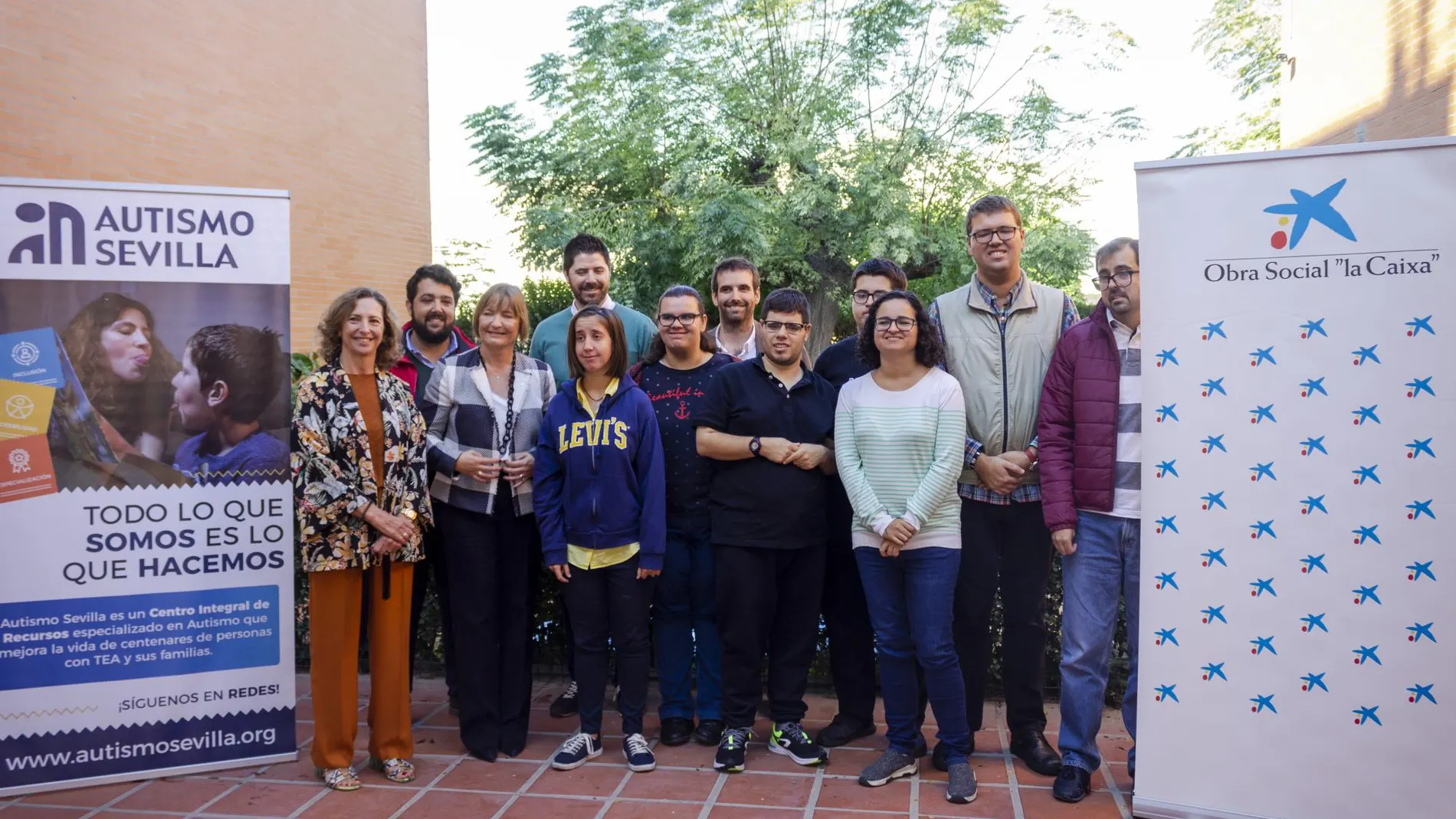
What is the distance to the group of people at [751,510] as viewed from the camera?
12.4ft

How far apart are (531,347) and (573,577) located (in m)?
1.34

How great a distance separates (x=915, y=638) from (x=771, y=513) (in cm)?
71

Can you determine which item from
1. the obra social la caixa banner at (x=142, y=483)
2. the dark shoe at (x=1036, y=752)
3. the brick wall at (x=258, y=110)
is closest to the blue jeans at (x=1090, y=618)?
the dark shoe at (x=1036, y=752)

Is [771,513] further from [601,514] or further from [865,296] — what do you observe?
[865,296]

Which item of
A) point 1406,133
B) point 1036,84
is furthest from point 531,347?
point 1036,84

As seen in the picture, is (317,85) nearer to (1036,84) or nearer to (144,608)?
(144,608)

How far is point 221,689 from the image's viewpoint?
162 inches

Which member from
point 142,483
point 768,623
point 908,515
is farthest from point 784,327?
point 142,483

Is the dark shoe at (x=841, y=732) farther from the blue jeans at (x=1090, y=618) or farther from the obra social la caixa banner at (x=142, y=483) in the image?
the obra social la caixa banner at (x=142, y=483)

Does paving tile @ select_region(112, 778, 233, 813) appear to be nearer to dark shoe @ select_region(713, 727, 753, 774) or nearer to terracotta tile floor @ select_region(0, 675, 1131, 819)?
terracotta tile floor @ select_region(0, 675, 1131, 819)

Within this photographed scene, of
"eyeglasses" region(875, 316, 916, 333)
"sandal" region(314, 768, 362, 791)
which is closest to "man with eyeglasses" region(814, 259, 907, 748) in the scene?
"eyeglasses" region(875, 316, 916, 333)

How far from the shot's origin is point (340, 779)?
12.9 feet

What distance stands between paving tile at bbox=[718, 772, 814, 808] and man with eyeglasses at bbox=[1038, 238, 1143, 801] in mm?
938

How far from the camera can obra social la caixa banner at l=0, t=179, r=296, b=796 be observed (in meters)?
3.93
